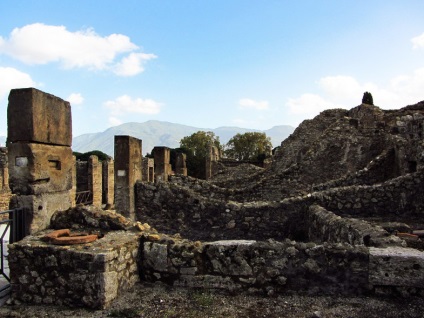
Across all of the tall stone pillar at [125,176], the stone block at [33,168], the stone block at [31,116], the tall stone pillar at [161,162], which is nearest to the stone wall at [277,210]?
the tall stone pillar at [125,176]

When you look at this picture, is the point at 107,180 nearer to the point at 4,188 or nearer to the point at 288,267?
the point at 4,188

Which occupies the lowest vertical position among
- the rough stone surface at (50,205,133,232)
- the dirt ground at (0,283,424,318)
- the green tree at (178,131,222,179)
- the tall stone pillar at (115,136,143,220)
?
the dirt ground at (0,283,424,318)

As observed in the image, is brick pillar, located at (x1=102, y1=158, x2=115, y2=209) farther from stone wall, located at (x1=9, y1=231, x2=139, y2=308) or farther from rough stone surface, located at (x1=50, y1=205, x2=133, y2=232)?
stone wall, located at (x1=9, y1=231, x2=139, y2=308)

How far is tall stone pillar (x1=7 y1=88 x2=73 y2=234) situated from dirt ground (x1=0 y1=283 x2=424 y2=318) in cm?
169

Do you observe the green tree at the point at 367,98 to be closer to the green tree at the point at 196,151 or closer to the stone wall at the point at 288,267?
the stone wall at the point at 288,267

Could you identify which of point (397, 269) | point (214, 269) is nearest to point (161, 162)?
point (214, 269)

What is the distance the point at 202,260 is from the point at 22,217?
110 inches

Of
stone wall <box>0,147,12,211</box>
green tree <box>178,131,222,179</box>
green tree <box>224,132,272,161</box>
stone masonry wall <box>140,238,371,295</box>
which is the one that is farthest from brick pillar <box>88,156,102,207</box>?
green tree <box>224,132,272,161</box>

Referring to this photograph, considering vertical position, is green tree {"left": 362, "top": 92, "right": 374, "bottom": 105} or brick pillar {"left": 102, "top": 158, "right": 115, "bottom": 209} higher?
green tree {"left": 362, "top": 92, "right": 374, "bottom": 105}

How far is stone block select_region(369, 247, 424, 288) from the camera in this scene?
4.03 m

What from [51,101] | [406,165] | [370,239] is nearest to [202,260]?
[370,239]

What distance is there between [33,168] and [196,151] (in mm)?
55372

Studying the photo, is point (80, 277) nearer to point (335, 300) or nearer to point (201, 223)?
point (335, 300)

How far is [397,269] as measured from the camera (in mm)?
4090
